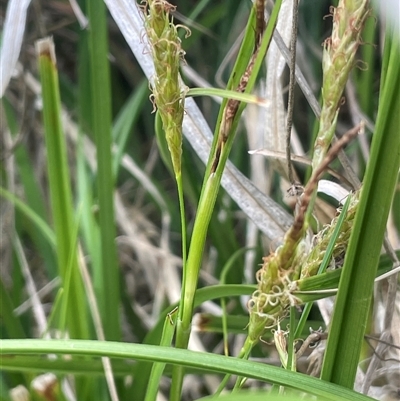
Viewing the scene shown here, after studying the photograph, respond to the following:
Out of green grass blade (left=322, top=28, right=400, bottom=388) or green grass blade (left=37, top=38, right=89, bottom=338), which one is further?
green grass blade (left=37, top=38, right=89, bottom=338)

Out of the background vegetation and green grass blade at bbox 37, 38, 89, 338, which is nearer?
the background vegetation

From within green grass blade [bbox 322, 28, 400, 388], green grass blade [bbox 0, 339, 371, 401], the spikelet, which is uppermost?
the spikelet

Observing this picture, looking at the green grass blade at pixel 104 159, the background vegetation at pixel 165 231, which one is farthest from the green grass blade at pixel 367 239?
the green grass blade at pixel 104 159

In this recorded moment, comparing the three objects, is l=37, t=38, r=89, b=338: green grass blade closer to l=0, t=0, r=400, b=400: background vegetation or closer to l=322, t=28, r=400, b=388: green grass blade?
l=0, t=0, r=400, b=400: background vegetation

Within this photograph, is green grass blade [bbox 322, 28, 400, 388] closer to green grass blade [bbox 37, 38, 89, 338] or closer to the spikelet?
the spikelet

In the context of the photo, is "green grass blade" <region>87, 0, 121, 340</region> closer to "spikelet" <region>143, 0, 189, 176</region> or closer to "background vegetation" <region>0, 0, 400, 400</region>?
"background vegetation" <region>0, 0, 400, 400</region>

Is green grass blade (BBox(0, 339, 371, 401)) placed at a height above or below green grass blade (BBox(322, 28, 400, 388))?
below

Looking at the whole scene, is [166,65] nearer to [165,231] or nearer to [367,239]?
[367,239]

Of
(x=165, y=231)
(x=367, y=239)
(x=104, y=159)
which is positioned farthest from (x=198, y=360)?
(x=165, y=231)

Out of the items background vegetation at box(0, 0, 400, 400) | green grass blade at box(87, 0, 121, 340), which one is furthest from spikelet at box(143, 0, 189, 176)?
green grass blade at box(87, 0, 121, 340)

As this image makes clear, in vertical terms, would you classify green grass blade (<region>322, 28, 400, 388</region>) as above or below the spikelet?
below

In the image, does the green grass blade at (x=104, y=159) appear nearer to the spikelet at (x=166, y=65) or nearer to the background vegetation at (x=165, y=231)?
the background vegetation at (x=165, y=231)

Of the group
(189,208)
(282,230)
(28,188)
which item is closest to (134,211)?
(189,208)

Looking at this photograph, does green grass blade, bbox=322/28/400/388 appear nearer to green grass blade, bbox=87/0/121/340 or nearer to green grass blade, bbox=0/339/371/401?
green grass blade, bbox=0/339/371/401
